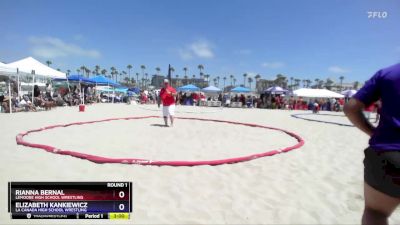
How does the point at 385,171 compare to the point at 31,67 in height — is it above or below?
below

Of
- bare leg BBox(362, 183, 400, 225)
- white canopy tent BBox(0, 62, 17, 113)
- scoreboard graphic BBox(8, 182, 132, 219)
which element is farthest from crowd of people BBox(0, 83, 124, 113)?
bare leg BBox(362, 183, 400, 225)

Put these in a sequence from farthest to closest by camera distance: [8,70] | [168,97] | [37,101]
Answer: [37,101]
[8,70]
[168,97]

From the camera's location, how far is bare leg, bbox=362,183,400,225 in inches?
73.5

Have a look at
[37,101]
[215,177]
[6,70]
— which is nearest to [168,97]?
[215,177]

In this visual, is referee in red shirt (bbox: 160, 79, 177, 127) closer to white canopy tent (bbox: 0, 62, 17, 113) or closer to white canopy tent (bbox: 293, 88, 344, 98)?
white canopy tent (bbox: 0, 62, 17, 113)

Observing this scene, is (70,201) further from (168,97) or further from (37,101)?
(37,101)

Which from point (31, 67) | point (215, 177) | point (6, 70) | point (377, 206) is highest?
point (31, 67)

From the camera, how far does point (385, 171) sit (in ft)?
5.91

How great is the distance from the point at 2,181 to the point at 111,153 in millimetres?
2044

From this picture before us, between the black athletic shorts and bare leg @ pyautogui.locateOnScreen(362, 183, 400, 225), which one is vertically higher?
the black athletic shorts

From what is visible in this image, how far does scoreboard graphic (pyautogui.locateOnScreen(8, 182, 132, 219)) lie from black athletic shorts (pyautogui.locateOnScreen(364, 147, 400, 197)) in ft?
7.58

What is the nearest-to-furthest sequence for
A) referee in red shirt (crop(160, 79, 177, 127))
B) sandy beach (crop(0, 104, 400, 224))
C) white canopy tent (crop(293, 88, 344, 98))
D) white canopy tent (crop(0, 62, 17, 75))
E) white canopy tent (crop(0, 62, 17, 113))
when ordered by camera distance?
sandy beach (crop(0, 104, 400, 224)), referee in red shirt (crop(160, 79, 177, 127)), white canopy tent (crop(0, 62, 17, 113)), white canopy tent (crop(0, 62, 17, 75)), white canopy tent (crop(293, 88, 344, 98))

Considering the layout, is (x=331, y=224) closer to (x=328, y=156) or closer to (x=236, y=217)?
(x=236, y=217)

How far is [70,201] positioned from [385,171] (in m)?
2.92
